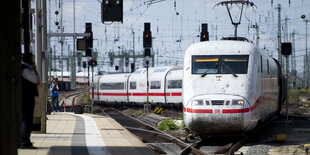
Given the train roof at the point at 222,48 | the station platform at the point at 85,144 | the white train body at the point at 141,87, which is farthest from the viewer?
the white train body at the point at 141,87

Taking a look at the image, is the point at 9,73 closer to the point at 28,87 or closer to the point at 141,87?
the point at 28,87

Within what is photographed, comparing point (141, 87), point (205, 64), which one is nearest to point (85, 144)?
point (205, 64)

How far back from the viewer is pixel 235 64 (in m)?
14.0

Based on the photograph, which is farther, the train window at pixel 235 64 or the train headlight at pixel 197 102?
the train window at pixel 235 64

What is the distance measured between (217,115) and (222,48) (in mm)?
2582

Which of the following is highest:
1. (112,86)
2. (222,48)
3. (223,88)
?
(222,48)

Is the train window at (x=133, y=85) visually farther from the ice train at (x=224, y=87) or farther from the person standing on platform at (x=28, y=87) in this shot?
the person standing on platform at (x=28, y=87)

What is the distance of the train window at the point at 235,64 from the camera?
13.8 m

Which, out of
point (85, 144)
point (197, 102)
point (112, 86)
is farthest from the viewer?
point (112, 86)

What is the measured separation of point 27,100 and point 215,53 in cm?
755

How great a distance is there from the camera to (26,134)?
8148 millimetres

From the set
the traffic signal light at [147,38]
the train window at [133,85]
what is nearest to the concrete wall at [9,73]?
the traffic signal light at [147,38]

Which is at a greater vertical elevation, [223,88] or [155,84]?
[223,88]

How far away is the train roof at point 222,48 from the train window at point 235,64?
182mm
